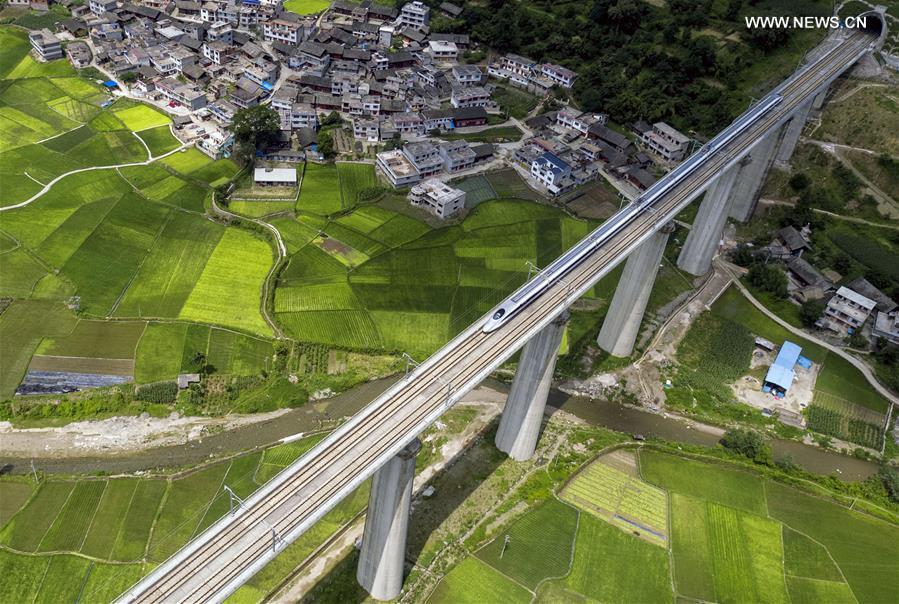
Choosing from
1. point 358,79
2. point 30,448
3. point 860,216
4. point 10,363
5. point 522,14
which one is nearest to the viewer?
point 30,448

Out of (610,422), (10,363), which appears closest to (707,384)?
(610,422)

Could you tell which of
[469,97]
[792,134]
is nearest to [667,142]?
[792,134]

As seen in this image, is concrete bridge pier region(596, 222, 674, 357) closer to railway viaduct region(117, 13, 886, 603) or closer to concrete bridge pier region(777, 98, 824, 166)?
railway viaduct region(117, 13, 886, 603)

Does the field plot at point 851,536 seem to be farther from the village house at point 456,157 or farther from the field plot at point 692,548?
the village house at point 456,157

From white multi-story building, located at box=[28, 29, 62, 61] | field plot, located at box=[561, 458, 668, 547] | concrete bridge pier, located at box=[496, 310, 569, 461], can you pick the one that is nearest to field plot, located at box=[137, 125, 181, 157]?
white multi-story building, located at box=[28, 29, 62, 61]

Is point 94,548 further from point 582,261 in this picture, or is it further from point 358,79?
point 358,79

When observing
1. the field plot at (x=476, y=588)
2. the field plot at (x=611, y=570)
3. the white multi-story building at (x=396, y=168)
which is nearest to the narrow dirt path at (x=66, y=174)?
the white multi-story building at (x=396, y=168)
